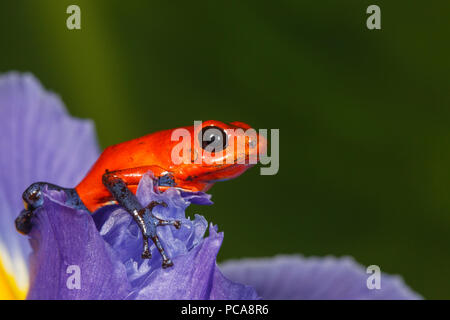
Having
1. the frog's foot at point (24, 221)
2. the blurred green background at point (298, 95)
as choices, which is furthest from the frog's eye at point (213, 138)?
the blurred green background at point (298, 95)

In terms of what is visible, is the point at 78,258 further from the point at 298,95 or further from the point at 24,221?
the point at 298,95

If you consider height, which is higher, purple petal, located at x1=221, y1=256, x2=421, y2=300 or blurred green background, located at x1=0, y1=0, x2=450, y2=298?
blurred green background, located at x1=0, y1=0, x2=450, y2=298

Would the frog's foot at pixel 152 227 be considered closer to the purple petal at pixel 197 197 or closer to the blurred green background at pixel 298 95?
the purple petal at pixel 197 197

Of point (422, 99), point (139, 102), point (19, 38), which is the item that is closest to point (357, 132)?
point (422, 99)

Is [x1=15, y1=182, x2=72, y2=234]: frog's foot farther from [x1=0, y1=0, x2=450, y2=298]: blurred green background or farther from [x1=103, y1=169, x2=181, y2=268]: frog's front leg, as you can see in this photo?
[x1=0, y1=0, x2=450, y2=298]: blurred green background

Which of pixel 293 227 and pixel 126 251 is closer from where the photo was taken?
pixel 126 251

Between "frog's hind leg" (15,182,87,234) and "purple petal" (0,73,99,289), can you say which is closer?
"frog's hind leg" (15,182,87,234)

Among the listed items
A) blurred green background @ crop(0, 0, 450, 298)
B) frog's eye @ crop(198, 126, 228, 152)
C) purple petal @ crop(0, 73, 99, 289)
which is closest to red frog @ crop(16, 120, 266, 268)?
frog's eye @ crop(198, 126, 228, 152)

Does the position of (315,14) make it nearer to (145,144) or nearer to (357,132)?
(357,132)
